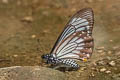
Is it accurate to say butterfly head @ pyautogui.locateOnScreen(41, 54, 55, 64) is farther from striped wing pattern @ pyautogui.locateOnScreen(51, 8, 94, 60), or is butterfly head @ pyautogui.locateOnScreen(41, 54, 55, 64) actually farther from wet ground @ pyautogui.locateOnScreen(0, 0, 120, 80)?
wet ground @ pyautogui.locateOnScreen(0, 0, 120, 80)

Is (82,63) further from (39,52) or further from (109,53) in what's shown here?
(39,52)

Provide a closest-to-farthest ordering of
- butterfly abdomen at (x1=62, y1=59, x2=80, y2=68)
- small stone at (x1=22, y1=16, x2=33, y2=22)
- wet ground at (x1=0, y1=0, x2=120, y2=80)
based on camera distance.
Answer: butterfly abdomen at (x1=62, y1=59, x2=80, y2=68), wet ground at (x1=0, y1=0, x2=120, y2=80), small stone at (x1=22, y1=16, x2=33, y2=22)

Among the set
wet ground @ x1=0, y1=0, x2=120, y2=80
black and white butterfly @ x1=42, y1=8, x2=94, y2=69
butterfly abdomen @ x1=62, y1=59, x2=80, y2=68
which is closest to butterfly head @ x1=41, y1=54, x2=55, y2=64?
black and white butterfly @ x1=42, y1=8, x2=94, y2=69

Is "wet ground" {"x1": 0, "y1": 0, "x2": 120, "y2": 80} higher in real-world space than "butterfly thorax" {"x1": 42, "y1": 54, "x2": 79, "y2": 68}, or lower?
higher

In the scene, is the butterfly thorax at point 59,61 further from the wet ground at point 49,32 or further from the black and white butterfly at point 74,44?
the wet ground at point 49,32

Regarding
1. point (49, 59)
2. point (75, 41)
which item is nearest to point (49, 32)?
point (75, 41)

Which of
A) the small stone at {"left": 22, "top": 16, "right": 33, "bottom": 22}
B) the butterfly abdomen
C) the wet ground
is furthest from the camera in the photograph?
the small stone at {"left": 22, "top": 16, "right": 33, "bottom": 22}

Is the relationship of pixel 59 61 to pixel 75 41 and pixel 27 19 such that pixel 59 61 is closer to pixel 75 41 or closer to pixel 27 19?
pixel 75 41
